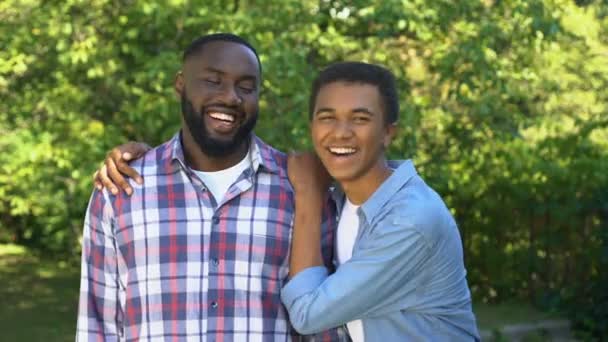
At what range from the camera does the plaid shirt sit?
2.84 meters

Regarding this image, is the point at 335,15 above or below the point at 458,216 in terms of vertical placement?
above

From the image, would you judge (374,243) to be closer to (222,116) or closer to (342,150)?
(342,150)

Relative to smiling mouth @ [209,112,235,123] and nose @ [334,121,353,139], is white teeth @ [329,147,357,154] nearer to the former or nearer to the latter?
nose @ [334,121,353,139]

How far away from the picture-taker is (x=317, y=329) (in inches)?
108

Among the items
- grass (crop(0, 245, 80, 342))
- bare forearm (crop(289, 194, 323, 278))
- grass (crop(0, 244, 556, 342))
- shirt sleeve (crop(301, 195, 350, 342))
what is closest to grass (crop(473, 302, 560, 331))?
grass (crop(0, 244, 556, 342))

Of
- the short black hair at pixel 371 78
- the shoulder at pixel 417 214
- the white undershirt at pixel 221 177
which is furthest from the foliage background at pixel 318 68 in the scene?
the shoulder at pixel 417 214

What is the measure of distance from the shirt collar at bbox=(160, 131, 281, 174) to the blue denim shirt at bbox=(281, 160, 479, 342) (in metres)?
0.39

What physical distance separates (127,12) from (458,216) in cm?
503

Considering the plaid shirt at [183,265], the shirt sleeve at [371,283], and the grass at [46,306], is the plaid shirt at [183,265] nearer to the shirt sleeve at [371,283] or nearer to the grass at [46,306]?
the shirt sleeve at [371,283]

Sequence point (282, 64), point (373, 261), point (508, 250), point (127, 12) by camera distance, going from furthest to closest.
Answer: point (508, 250)
point (127, 12)
point (282, 64)
point (373, 261)

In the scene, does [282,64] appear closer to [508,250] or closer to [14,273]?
[508,250]

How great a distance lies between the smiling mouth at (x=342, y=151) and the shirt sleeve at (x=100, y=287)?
2.29 feet

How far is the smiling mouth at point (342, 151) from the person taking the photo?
9.04 feet

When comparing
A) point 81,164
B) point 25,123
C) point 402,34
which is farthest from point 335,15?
point 25,123
